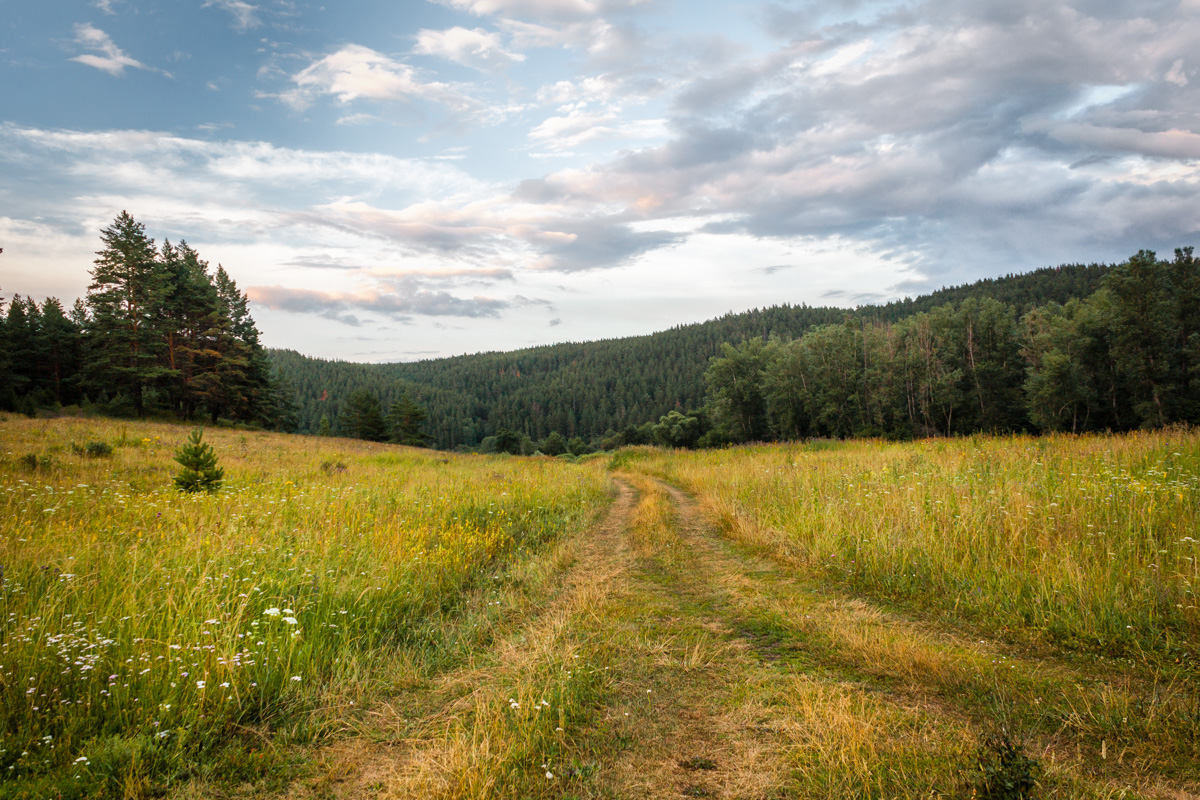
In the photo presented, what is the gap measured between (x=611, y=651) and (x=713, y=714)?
4.35 feet

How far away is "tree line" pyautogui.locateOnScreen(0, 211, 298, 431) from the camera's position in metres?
→ 38.8

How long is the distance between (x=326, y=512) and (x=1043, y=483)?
1229cm

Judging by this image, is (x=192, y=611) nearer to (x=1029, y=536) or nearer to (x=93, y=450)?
(x=1029, y=536)

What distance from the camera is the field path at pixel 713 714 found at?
281cm

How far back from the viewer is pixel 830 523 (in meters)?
8.45

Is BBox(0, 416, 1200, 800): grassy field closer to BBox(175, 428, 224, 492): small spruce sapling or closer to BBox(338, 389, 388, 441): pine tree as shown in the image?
BBox(175, 428, 224, 492): small spruce sapling

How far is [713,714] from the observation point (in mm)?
3646

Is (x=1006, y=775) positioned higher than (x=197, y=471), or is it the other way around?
(x=197, y=471)

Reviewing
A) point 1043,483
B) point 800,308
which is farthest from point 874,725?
point 800,308

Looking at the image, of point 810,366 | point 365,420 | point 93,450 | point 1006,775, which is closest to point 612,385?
point 365,420

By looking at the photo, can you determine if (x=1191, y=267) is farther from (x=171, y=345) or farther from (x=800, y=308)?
(x=800, y=308)

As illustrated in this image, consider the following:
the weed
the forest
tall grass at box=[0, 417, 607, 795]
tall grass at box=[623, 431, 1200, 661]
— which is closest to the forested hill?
the forest

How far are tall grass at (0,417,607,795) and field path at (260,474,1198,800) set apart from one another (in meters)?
0.92

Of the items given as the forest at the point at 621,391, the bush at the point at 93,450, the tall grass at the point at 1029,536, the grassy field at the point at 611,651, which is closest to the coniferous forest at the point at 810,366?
the forest at the point at 621,391
